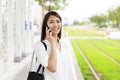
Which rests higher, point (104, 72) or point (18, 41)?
point (18, 41)

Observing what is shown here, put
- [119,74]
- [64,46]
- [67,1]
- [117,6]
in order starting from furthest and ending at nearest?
[117,6]
[67,1]
[119,74]
[64,46]

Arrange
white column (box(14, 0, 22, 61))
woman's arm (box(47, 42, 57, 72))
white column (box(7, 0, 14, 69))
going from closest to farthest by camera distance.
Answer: woman's arm (box(47, 42, 57, 72)), white column (box(7, 0, 14, 69)), white column (box(14, 0, 22, 61))

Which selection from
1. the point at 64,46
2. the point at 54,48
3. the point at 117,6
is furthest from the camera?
the point at 117,6

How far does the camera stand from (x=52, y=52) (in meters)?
2.88

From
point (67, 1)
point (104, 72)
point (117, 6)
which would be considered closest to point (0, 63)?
point (104, 72)

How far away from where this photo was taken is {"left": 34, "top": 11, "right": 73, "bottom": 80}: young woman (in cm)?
287

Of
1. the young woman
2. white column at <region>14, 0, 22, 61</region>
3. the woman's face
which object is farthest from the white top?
white column at <region>14, 0, 22, 61</region>

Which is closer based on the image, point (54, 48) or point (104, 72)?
point (54, 48)

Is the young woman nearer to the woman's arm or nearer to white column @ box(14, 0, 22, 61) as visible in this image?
the woman's arm

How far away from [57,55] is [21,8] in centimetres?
1260

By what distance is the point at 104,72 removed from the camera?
42.3ft

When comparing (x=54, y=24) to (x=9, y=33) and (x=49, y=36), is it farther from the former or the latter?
(x=9, y=33)

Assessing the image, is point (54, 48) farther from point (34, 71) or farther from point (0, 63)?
point (0, 63)

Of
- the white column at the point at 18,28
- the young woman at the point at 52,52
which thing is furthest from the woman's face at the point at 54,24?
the white column at the point at 18,28
